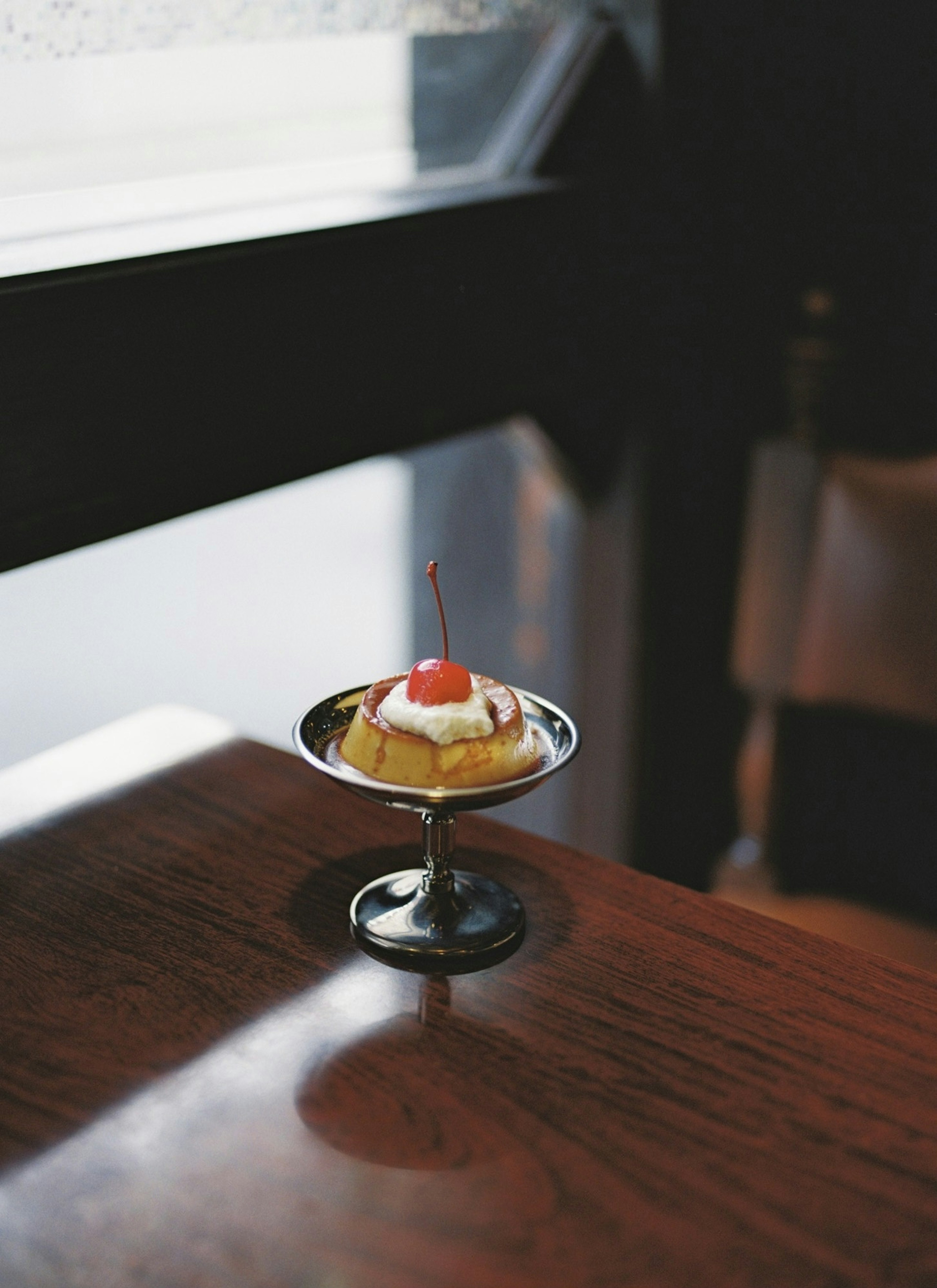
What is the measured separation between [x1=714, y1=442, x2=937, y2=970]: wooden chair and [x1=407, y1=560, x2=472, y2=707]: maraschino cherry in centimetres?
69

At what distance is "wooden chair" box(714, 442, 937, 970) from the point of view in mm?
1234

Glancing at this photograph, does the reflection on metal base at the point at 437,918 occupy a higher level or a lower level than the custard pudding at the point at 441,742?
lower

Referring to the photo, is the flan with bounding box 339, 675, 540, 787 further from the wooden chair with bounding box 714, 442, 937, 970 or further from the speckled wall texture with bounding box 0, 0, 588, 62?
the wooden chair with bounding box 714, 442, 937, 970

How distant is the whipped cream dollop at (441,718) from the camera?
0.65 meters

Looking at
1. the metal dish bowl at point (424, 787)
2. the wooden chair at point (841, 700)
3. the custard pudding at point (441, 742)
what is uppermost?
the custard pudding at point (441, 742)

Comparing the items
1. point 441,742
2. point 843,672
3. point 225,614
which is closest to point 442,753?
point 441,742

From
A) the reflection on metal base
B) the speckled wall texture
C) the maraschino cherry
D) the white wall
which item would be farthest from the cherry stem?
the speckled wall texture

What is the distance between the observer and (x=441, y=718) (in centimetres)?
66

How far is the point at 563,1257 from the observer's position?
488 mm

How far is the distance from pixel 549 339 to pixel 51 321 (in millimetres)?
606

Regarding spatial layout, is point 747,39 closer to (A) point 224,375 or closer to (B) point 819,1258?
(A) point 224,375

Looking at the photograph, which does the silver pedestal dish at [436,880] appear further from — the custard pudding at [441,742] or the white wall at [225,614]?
the white wall at [225,614]

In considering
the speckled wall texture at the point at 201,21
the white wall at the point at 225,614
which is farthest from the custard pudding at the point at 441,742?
the speckled wall texture at the point at 201,21

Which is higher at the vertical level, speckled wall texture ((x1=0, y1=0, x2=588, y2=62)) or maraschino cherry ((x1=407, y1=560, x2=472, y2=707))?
speckled wall texture ((x1=0, y1=0, x2=588, y2=62))
